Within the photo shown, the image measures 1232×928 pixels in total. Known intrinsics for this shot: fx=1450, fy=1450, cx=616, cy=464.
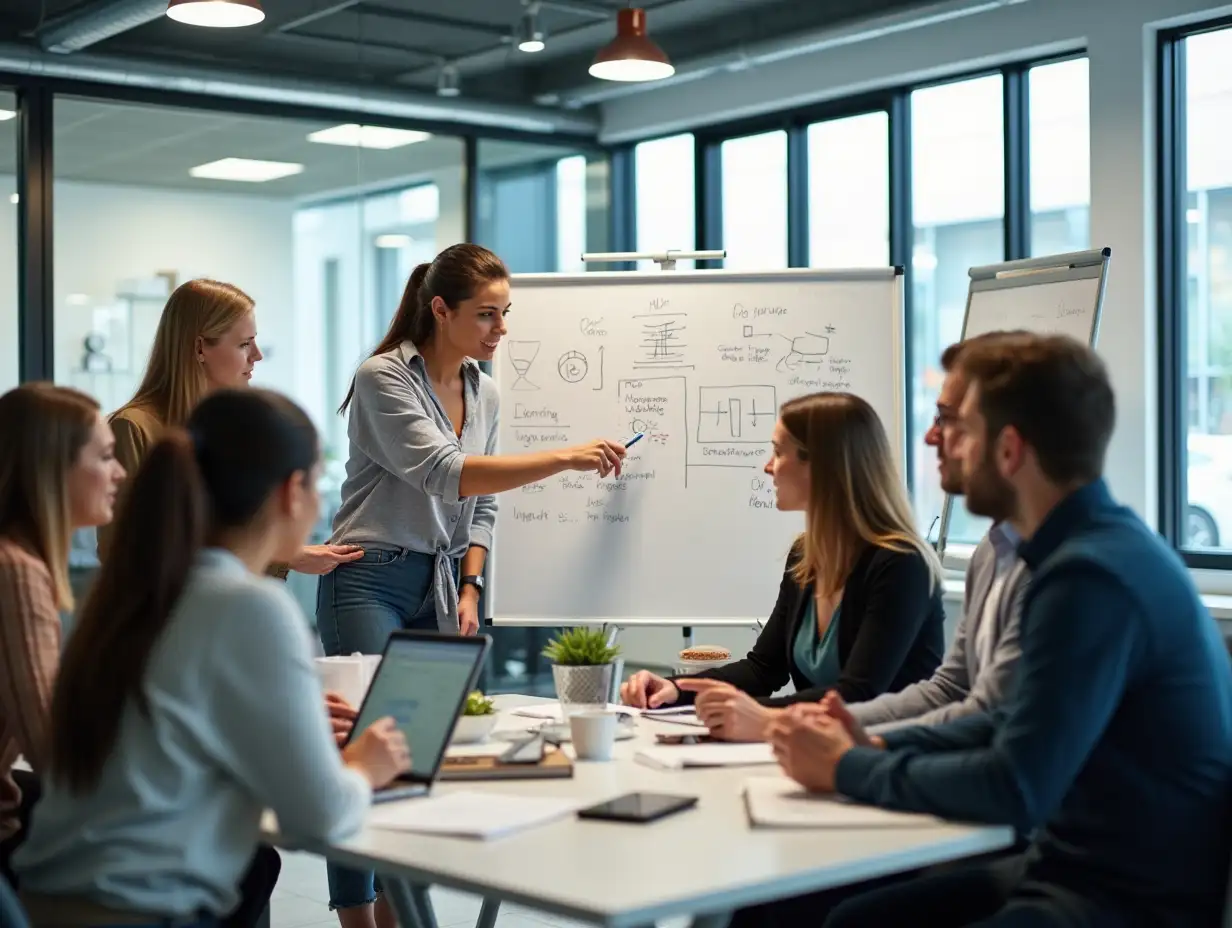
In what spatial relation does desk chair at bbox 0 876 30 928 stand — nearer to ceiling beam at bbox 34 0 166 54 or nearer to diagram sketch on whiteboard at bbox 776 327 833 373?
diagram sketch on whiteboard at bbox 776 327 833 373

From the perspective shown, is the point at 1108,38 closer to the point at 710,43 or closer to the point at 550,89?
the point at 710,43

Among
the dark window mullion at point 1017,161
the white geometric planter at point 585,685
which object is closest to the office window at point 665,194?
the dark window mullion at point 1017,161

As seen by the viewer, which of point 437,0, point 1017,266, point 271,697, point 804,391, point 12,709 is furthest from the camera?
point 437,0

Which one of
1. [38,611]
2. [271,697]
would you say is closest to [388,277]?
[38,611]

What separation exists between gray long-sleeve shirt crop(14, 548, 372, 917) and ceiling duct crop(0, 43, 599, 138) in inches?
180

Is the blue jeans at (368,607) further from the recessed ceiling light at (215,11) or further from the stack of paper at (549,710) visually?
the recessed ceiling light at (215,11)

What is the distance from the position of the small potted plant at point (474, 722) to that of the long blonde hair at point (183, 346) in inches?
46.3

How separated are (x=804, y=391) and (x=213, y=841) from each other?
9.08 feet

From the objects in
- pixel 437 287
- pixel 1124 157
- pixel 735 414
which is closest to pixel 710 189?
pixel 1124 157

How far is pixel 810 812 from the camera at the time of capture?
1.80 metres

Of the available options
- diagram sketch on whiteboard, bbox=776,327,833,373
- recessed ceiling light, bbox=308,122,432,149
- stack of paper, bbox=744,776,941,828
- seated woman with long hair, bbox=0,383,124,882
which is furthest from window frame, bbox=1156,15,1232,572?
seated woman with long hair, bbox=0,383,124,882

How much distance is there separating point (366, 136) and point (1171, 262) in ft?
11.4

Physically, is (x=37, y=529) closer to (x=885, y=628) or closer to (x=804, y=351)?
(x=885, y=628)

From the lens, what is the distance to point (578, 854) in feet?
5.38
